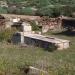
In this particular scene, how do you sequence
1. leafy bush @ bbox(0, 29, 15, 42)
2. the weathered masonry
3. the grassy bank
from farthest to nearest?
leafy bush @ bbox(0, 29, 15, 42), the weathered masonry, the grassy bank

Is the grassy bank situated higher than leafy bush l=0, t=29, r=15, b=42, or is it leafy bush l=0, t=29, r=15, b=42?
the grassy bank

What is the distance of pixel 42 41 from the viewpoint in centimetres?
1599

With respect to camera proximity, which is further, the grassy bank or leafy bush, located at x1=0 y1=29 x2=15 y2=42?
leafy bush, located at x1=0 y1=29 x2=15 y2=42

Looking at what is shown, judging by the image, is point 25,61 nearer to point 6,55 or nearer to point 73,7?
point 6,55

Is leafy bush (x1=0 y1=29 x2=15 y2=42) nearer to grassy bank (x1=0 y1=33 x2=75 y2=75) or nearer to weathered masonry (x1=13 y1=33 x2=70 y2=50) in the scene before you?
weathered masonry (x1=13 y1=33 x2=70 y2=50)

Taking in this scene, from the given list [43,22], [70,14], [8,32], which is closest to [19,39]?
[8,32]

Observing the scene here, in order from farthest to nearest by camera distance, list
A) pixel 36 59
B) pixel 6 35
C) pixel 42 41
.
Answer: pixel 6 35
pixel 42 41
pixel 36 59

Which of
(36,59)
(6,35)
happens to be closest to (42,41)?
(6,35)

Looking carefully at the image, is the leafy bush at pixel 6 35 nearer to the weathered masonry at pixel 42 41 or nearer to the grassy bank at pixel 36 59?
the weathered masonry at pixel 42 41

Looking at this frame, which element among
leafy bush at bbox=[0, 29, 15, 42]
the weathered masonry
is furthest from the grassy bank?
leafy bush at bbox=[0, 29, 15, 42]

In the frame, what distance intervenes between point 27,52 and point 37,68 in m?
3.16

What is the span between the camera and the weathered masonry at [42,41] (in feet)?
50.6

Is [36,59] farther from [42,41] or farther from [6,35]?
[6,35]

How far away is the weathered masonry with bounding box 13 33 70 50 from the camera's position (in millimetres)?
15413
